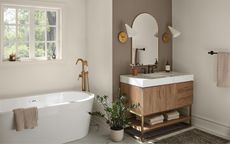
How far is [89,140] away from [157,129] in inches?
47.5

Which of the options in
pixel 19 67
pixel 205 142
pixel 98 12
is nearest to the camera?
pixel 205 142

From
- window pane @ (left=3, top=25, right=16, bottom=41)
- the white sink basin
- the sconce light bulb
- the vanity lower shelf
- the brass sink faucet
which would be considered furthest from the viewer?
the brass sink faucet

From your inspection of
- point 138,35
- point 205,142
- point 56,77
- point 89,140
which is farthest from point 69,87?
point 205,142

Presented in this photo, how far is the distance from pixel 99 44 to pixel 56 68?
2.88 feet

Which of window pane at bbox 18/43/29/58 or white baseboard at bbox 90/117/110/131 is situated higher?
window pane at bbox 18/43/29/58

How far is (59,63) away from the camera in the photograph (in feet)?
14.4

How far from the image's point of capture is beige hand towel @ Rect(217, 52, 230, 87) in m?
3.72

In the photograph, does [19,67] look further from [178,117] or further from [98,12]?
[178,117]

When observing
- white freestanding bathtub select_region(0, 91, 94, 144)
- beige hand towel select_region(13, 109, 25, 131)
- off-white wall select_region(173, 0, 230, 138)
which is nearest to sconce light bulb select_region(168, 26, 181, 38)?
off-white wall select_region(173, 0, 230, 138)

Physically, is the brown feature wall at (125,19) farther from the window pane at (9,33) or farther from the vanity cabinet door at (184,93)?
the window pane at (9,33)

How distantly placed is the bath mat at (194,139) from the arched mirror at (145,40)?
1.36 metres

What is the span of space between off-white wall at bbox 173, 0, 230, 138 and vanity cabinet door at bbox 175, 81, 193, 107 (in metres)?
0.19

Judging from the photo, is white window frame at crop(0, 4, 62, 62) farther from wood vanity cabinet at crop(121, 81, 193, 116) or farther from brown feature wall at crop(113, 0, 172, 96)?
wood vanity cabinet at crop(121, 81, 193, 116)

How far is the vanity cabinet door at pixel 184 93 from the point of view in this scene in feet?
13.3
